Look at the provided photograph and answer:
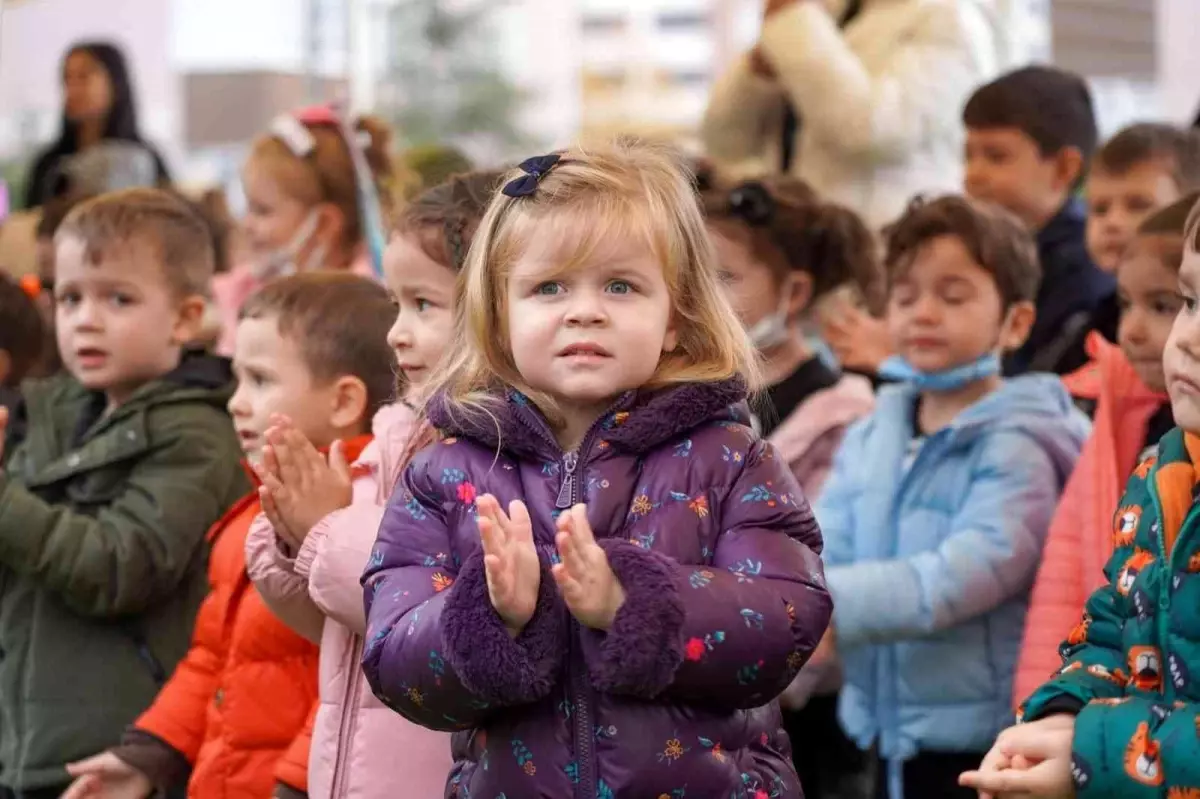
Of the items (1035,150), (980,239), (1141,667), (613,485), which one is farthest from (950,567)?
(1035,150)

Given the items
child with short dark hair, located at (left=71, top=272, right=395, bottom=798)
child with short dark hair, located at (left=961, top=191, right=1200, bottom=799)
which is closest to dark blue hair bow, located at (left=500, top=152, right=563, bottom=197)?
child with short dark hair, located at (left=71, top=272, right=395, bottom=798)

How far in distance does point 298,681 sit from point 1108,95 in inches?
283

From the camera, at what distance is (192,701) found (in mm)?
3771

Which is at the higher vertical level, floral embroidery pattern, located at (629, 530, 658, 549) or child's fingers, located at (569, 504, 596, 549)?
child's fingers, located at (569, 504, 596, 549)

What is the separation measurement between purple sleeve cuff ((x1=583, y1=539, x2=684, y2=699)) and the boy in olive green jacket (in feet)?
5.84

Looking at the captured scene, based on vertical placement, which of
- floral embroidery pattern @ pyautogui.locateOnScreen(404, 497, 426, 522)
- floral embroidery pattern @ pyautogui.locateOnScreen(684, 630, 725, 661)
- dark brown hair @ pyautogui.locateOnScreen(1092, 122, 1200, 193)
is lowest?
floral embroidery pattern @ pyautogui.locateOnScreen(684, 630, 725, 661)

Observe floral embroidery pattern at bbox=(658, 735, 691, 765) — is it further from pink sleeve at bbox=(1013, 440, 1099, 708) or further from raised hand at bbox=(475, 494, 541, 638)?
pink sleeve at bbox=(1013, 440, 1099, 708)

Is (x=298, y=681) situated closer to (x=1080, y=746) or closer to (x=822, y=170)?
(x=1080, y=746)

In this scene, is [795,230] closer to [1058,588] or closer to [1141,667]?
[1058,588]

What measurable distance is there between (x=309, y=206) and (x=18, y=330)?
0.97 metres

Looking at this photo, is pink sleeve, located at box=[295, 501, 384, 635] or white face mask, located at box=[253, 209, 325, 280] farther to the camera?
white face mask, located at box=[253, 209, 325, 280]

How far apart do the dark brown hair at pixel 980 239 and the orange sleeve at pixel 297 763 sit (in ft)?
5.72

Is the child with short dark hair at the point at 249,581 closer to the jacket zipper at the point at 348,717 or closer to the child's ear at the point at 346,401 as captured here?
the child's ear at the point at 346,401

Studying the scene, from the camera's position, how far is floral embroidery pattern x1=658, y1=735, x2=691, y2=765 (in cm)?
252
